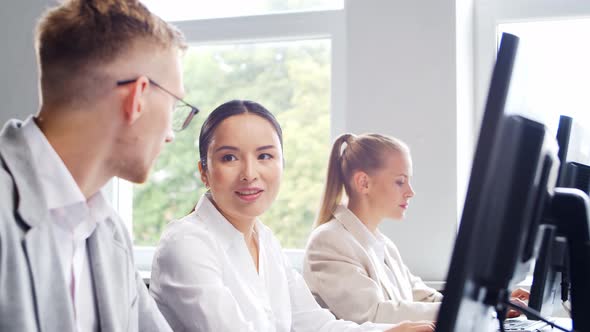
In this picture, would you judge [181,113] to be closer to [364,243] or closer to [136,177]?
[136,177]

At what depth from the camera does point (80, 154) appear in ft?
3.84

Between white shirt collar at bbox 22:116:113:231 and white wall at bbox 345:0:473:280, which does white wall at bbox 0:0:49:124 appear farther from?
white shirt collar at bbox 22:116:113:231

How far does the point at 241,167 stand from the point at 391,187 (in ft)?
2.72

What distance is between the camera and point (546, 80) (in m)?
0.98

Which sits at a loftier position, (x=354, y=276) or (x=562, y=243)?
(x=562, y=243)

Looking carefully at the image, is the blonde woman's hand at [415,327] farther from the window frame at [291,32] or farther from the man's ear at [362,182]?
the window frame at [291,32]

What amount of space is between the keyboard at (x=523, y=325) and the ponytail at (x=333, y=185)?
0.71 meters

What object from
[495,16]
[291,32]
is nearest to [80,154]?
[291,32]

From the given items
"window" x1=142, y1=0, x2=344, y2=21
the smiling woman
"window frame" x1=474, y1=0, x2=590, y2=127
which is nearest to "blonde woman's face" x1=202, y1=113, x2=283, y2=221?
the smiling woman

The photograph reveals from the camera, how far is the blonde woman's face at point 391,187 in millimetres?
2486

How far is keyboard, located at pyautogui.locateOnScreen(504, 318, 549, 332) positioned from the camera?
1.86m

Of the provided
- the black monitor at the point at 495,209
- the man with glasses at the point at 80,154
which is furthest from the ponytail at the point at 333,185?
the black monitor at the point at 495,209

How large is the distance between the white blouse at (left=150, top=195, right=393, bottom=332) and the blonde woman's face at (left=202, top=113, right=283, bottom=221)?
48 mm

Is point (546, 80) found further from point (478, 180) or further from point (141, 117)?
point (141, 117)
